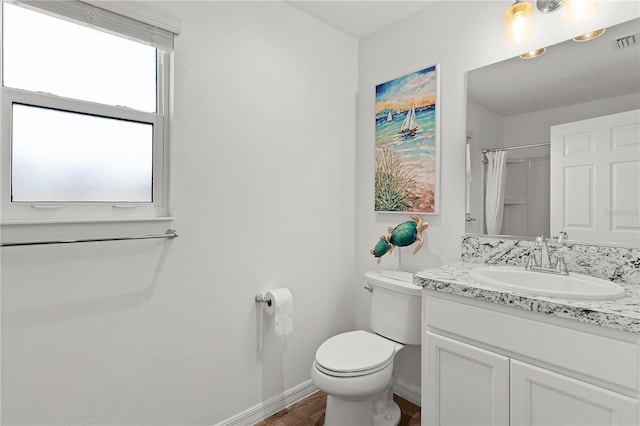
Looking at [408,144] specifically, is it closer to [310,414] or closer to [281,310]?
[281,310]

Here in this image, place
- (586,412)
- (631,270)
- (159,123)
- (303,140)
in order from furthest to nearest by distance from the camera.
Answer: (303,140), (159,123), (631,270), (586,412)

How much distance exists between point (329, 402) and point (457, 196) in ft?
4.36

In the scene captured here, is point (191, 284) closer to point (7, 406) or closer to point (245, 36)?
point (7, 406)

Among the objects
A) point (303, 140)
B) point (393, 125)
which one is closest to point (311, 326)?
point (303, 140)

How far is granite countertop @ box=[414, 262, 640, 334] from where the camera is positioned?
985mm

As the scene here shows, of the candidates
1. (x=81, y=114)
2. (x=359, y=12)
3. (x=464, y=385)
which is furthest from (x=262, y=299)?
(x=359, y=12)

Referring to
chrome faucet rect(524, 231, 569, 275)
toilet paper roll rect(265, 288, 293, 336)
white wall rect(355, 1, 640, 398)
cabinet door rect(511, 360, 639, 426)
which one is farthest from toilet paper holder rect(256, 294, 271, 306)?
chrome faucet rect(524, 231, 569, 275)

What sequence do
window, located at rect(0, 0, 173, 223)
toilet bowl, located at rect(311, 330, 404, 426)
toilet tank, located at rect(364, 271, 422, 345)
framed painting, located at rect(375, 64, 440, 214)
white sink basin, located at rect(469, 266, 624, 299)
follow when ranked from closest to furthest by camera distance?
white sink basin, located at rect(469, 266, 624, 299), window, located at rect(0, 0, 173, 223), toilet bowl, located at rect(311, 330, 404, 426), toilet tank, located at rect(364, 271, 422, 345), framed painting, located at rect(375, 64, 440, 214)

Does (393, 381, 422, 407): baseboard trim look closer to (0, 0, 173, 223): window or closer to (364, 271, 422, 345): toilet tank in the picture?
(364, 271, 422, 345): toilet tank

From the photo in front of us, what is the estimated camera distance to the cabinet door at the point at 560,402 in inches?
39.7

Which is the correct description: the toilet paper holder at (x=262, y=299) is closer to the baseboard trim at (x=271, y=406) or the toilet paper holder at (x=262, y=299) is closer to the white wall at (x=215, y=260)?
the white wall at (x=215, y=260)

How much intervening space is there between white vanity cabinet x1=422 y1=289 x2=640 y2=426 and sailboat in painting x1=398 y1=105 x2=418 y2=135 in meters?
1.08

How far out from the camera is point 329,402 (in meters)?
1.73

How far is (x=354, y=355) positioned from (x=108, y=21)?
188 centimetres
